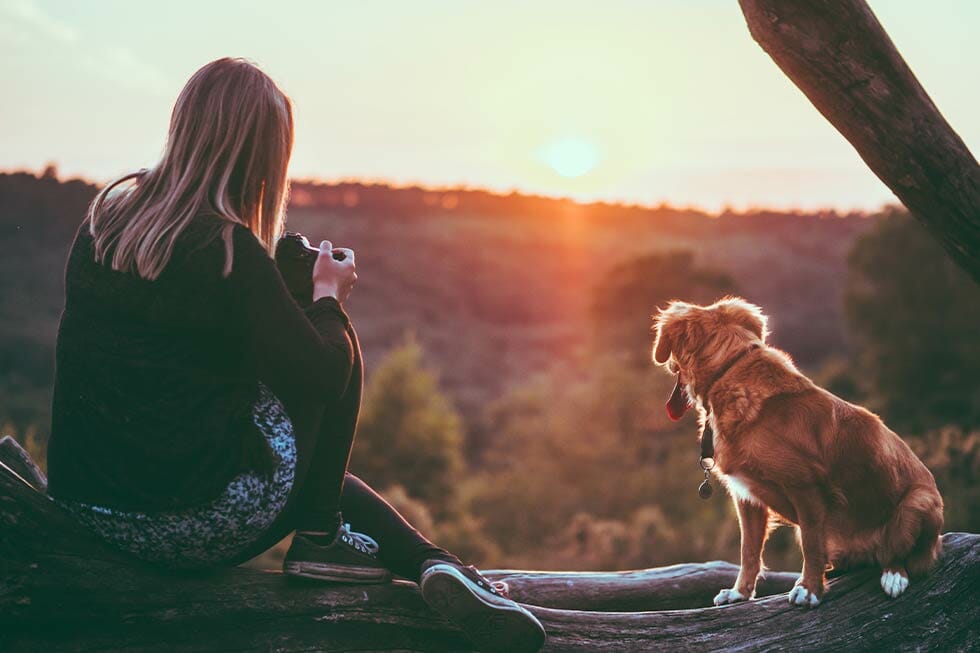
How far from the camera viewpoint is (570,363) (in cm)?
5972

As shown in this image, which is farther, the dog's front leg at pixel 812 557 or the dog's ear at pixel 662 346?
the dog's ear at pixel 662 346

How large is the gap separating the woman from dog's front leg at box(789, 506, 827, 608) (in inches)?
88.9

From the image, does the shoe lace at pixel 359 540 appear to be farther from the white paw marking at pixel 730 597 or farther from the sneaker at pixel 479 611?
the white paw marking at pixel 730 597

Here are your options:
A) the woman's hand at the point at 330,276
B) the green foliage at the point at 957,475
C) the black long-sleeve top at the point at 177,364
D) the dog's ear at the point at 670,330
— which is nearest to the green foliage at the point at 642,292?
the green foliage at the point at 957,475

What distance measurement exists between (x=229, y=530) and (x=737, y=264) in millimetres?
64127

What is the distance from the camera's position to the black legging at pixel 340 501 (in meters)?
3.57

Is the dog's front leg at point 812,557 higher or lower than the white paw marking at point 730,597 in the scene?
higher

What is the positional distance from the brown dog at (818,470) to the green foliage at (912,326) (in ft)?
75.9

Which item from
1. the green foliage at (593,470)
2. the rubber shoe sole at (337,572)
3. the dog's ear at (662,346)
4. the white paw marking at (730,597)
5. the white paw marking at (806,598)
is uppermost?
the dog's ear at (662,346)

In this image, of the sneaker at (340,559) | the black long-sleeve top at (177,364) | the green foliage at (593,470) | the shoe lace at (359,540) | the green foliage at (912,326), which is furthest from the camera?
the green foliage at (593,470)

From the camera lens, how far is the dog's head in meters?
4.61

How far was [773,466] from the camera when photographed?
14.0ft

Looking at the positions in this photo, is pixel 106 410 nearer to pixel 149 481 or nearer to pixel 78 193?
pixel 149 481

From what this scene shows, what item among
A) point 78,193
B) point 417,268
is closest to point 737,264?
point 417,268
